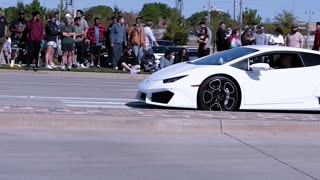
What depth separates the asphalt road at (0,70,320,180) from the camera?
8242 mm

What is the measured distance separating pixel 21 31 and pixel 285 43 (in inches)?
365

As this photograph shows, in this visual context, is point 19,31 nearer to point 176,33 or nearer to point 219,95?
point 219,95

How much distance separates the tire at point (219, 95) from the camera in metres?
12.6

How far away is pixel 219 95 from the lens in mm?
12688

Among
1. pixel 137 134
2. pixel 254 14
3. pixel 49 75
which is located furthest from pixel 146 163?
pixel 254 14

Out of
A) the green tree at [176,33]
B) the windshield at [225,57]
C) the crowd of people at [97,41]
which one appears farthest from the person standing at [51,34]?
the green tree at [176,33]

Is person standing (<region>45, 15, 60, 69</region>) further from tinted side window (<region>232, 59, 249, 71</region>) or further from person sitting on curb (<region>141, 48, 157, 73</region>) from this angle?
tinted side window (<region>232, 59, 249, 71</region>)

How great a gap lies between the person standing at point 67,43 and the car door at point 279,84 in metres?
11.4

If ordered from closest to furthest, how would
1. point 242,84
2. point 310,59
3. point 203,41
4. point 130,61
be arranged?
point 242,84 → point 310,59 → point 203,41 → point 130,61

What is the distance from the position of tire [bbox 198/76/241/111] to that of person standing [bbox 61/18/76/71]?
37.7 ft

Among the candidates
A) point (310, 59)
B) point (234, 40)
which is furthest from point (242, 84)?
point (234, 40)

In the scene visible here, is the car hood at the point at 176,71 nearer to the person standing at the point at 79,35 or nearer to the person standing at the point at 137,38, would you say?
the person standing at the point at 137,38

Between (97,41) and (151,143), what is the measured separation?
15.8m

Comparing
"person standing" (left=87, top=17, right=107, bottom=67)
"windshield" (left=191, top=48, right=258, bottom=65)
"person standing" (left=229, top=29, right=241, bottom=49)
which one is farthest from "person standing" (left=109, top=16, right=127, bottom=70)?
"windshield" (left=191, top=48, right=258, bottom=65)
